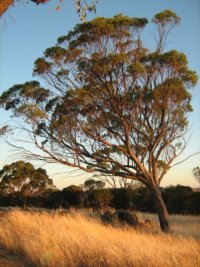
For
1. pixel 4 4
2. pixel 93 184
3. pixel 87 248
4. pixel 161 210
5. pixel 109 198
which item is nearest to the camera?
pixel 4 4

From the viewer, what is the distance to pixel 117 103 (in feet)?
55.6

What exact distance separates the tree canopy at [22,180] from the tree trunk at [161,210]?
74.9 feet

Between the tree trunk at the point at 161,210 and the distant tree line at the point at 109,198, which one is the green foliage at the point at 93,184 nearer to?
A: the distant tree line at the point at 109,198

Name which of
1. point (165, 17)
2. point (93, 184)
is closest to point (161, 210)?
point (165, 17)

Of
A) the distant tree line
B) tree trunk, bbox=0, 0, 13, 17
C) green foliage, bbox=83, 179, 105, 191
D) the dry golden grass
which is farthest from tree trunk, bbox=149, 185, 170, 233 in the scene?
green foliage, bbox=83, 179, 105, 191

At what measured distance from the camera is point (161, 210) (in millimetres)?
16922

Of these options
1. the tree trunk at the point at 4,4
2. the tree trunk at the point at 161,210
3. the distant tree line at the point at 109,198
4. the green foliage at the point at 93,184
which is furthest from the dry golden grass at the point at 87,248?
the green foliage at the point at 93,184

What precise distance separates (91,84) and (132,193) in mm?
15732

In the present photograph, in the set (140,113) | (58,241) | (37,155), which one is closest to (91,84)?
(140,113)

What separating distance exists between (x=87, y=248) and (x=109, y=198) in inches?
946

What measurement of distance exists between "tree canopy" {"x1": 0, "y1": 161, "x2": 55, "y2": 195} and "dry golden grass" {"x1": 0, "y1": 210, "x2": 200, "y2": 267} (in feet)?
91.2

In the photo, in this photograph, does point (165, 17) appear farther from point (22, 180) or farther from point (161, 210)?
point (22, 180)

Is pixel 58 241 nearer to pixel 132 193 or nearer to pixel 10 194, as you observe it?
pixel 132 193

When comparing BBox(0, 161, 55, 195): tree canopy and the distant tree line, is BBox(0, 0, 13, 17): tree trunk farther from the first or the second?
BBox(0, 161, 55, 195): tree canopy
